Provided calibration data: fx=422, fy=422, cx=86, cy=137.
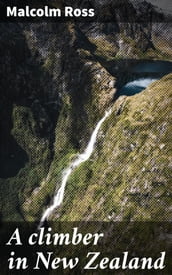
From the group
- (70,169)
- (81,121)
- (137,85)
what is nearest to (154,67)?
(137,85)

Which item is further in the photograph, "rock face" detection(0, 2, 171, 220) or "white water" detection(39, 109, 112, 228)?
"white water" detection(39, 109, 112, 228)

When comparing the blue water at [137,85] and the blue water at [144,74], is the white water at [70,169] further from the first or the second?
the blue water at [144,74]

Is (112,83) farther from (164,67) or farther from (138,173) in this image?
(138,173)

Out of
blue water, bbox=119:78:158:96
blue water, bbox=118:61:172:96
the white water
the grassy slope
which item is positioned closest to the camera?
the grassy slope

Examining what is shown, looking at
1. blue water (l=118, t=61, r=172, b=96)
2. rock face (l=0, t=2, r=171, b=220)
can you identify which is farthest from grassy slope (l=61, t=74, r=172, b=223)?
blue water (l=118, t=61, r=172, b=96)

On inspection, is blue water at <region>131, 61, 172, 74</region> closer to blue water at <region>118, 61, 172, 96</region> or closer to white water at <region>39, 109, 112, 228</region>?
blue water at <region>118, 61, 172, 96</region>

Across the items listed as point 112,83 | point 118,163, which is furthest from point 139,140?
point 112,83
